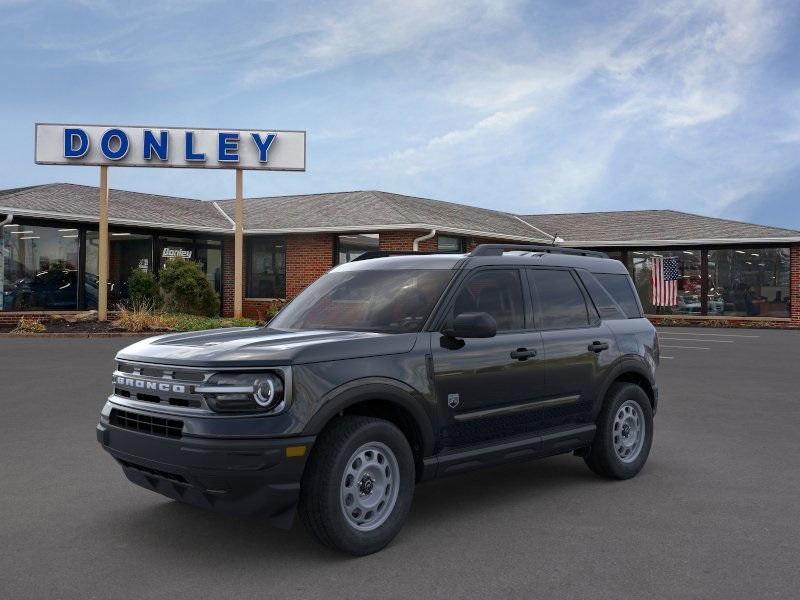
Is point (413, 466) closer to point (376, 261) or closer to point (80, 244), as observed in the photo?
point (376, 261)

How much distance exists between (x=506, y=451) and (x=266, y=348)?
1.94m

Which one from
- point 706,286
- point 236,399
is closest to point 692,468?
point 236,399

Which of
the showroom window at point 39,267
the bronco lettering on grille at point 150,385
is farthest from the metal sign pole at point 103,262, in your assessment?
→ the bronco lettering on grille at point 150,385

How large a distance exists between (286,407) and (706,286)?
28560mm

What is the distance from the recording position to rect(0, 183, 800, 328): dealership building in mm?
24875

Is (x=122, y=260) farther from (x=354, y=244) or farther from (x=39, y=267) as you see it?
(x=354, y=244)

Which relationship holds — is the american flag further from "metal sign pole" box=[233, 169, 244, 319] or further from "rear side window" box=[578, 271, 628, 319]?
"rear side window" box=[578, 271, 628, 319]

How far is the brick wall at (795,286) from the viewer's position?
28.3 meters

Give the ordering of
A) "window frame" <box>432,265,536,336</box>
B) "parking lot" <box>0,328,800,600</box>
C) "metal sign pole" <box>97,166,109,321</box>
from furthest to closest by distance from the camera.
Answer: "metal sign pole" <box>97,166,109,321</box> → "window frame" <box>432,265,536,336</box> → "parking lot" <box>0,328,800,600</box>

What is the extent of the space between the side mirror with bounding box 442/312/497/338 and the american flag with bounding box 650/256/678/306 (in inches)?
1056

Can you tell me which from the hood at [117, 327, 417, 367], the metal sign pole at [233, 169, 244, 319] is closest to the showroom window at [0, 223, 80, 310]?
the metal sign pole at [233, 169, 244, 319]

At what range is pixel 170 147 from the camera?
24422mm

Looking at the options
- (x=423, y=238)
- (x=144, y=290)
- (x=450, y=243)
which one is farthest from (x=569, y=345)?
(x=450, y=243)

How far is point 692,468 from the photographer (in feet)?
22.9
